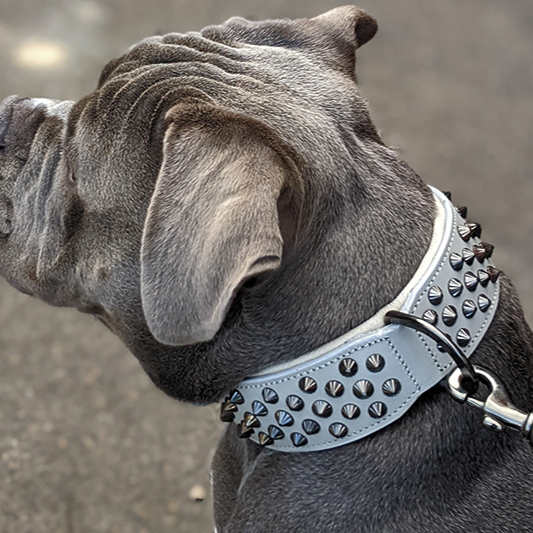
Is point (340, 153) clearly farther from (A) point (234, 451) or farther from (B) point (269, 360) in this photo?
(A) point (234, 451)

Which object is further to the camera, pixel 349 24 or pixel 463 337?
pixel 349 24

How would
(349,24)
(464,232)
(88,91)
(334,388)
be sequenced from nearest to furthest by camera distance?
(334,388)
(464,232)
(349,24)
(88,91)

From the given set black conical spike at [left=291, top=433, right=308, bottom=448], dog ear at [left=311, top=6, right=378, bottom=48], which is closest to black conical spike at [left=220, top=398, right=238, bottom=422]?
black conical spike at [left=291, top=433, right=308, bottom=448]

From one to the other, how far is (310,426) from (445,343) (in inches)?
10.5

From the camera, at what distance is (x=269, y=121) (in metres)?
1.05

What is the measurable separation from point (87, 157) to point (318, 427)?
625mm

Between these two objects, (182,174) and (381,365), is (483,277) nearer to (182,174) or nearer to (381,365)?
(381,365)

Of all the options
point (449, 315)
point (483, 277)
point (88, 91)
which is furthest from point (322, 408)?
point (88, 91)

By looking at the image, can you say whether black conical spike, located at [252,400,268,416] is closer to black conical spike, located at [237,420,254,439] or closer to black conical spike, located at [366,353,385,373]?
black conical spike, located at [237,420,254,439]

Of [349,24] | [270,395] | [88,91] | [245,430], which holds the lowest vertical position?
[88,91]

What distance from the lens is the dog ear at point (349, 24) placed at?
131 centimetres

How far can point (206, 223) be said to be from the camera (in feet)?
2.98

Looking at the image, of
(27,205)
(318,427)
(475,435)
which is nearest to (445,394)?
(475,435)

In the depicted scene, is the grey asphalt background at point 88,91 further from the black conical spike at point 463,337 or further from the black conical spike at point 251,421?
the black conical spike at point 463,337
